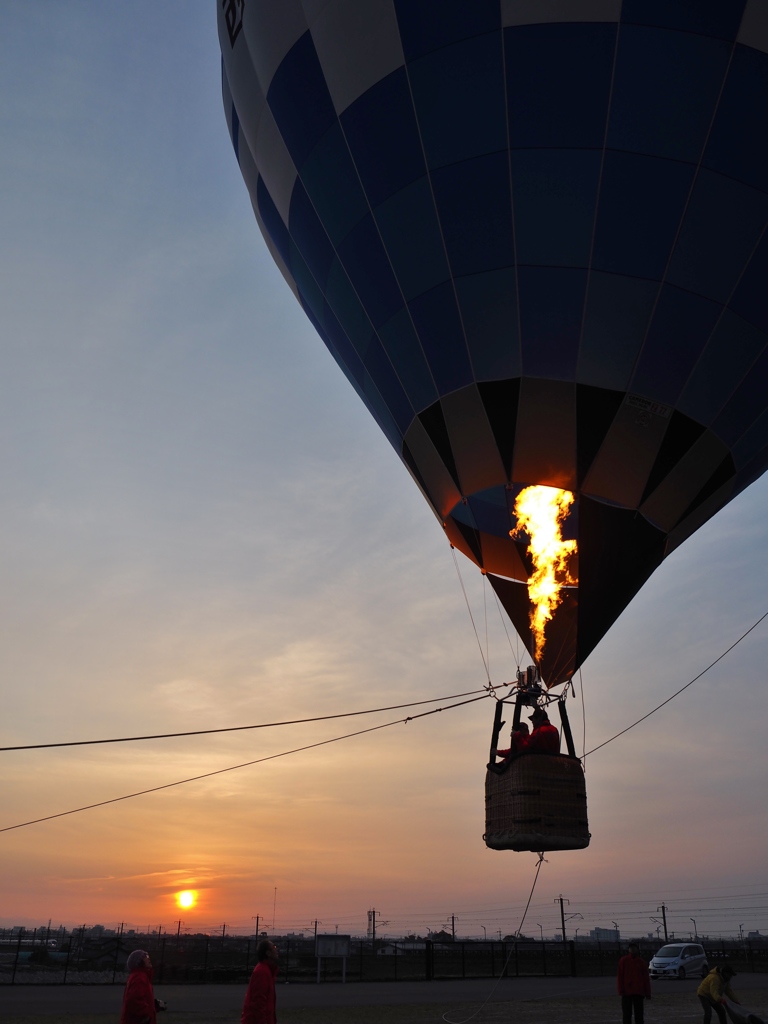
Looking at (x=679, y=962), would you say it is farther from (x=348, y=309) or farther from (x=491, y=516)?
(x=348, y=309)

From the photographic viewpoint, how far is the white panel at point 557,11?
28.8 ft

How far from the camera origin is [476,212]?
31.6ft

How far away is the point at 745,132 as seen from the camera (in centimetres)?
890

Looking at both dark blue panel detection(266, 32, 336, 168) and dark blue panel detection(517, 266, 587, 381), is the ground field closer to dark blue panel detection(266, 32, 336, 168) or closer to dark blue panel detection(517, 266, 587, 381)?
dark blue panel detection(517, 266, 587, 381)

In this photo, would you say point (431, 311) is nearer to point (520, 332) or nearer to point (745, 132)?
point (520, 332)

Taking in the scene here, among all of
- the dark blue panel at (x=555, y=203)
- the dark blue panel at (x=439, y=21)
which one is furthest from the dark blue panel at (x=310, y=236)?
the dark blue panel at (x=555, y=203)

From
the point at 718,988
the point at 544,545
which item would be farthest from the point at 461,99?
the point at 718,988

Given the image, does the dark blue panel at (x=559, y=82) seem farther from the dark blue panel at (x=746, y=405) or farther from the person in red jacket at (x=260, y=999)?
the person in red jacket at (x=260, y=999)

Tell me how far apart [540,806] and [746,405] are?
512cm

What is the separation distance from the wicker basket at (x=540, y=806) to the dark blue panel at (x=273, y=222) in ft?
27.2

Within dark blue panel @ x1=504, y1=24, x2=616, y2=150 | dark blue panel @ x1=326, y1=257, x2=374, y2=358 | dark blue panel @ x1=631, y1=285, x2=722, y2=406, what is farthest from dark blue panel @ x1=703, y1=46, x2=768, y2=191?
dark blue panel @ x1=326, y1=257, x2=374, y2=358

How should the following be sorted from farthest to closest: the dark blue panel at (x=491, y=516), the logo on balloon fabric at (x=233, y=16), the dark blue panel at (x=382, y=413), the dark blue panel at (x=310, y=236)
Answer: the logo on balloon fabric at (x=233, y=16) < the dark blue panel at (x=382, y=413) < the dark blue panel at (x=310, y=236) < the dark blue panel at (x=491, y=516)

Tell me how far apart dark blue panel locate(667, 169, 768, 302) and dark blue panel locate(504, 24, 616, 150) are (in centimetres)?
128

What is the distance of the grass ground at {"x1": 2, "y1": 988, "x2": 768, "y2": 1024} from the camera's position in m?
10.7
